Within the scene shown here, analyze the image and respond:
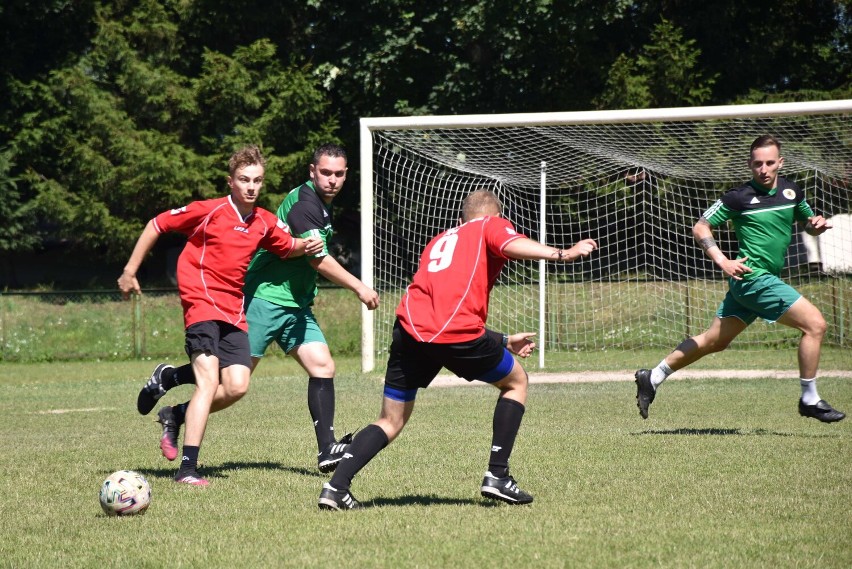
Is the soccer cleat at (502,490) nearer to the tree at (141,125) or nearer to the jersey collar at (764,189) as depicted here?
the jersey collar at (764,189)

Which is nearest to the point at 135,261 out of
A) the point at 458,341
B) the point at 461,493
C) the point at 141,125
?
the point at 458,341

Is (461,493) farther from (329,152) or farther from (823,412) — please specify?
(823,412)

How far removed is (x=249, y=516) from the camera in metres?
5.39

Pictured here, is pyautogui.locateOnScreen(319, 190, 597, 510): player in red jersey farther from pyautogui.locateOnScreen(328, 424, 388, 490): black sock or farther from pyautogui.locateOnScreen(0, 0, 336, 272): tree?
pyautogui.locateOnScreen(0, 0, 336, 272): tree

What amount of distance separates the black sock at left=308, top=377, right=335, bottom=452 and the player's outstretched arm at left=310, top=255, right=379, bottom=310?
2.47ft

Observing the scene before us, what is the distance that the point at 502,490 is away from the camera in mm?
5434

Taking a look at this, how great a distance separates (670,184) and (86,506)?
509 inches

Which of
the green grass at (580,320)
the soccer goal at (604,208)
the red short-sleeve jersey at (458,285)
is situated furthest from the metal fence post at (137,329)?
the red short-sleeve jersey at (458,285)

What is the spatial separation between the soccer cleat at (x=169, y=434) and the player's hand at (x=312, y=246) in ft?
4.62

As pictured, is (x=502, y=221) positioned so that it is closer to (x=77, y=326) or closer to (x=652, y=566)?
(x=652, y=566)

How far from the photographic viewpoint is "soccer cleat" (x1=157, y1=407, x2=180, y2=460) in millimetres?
6711

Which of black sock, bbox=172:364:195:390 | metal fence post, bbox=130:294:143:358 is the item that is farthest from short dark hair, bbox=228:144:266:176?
metal fence post, bbox=130:294:143:358

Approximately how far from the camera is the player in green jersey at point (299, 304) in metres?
6.86

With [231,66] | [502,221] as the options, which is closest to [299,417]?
[502,221]
